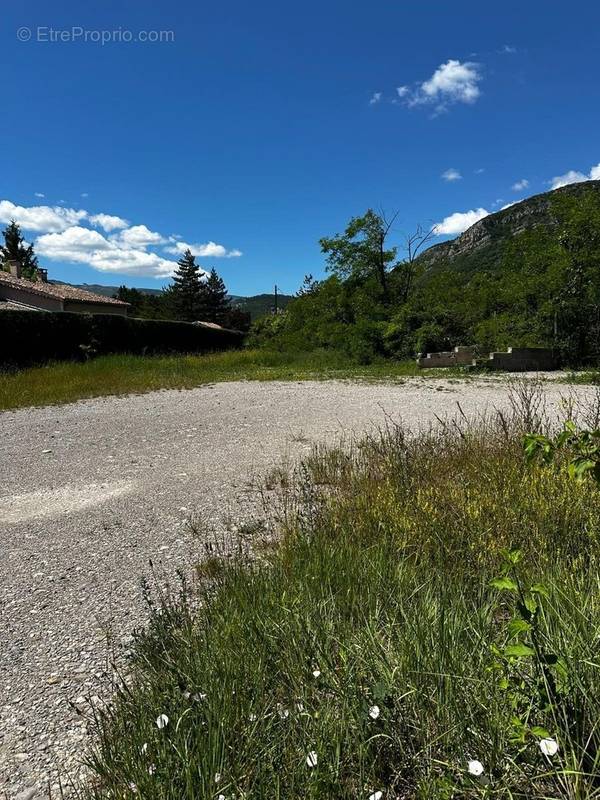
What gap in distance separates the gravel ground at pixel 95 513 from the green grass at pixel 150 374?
2014mm

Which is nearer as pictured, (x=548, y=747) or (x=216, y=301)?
(x=548, y=747)

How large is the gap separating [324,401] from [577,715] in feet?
27.4

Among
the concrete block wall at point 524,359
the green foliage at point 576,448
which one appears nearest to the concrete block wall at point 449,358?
the concrete block wall at point 524,359

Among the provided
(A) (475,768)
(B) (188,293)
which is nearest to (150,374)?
(A) (475,768)

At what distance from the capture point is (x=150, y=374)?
14094 mm

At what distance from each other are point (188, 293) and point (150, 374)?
42276mm

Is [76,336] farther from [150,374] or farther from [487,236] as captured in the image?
[487,236]

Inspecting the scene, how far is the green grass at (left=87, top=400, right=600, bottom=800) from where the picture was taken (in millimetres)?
1056

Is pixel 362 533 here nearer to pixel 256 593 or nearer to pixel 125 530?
pixel 256 593

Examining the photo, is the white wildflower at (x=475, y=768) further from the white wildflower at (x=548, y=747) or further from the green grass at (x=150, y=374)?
the green grass at (x=150, y=374)

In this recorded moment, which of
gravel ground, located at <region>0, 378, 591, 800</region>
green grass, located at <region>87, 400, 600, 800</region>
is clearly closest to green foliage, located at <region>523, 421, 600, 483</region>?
green grass, located at <region>87, 400, 600, 800</region>

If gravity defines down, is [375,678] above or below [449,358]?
below

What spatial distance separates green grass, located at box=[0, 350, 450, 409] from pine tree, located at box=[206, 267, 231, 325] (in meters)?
34.8

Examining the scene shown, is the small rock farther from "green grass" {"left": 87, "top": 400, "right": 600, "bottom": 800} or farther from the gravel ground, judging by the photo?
"green grass" {"left": 87, "top": 400, "right": 600, "bottom": 800}
